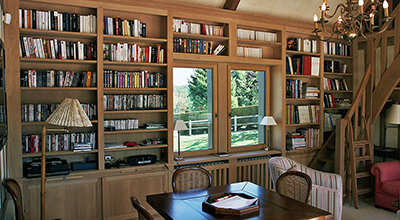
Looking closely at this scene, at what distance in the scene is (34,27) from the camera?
364cm

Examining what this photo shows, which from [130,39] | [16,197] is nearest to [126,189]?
[16,197]

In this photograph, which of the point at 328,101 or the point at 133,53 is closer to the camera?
the point at 133,53

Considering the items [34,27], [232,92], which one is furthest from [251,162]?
[34,27]

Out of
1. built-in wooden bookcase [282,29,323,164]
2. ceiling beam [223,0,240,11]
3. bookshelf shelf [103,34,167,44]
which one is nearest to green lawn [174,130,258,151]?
built-in wooden bookcase [282,29,323,164]

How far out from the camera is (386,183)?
454cm

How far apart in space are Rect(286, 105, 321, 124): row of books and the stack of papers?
303cm

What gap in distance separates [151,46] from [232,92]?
1.52 metres

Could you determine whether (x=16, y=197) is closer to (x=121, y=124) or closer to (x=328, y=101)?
(x=121, y=124)

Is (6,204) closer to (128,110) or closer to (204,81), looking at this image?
(128,110)

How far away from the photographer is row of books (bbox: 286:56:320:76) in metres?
5.34

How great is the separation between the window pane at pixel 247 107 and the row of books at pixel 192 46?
0.65m

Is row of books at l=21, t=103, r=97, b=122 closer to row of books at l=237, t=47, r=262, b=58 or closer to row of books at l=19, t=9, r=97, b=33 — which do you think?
row of books at l=19, t=9, r=97, b=33

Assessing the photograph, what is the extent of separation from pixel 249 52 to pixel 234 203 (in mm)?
3095

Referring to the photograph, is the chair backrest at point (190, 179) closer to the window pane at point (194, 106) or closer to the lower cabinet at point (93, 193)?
the lower cabinet at point (93, 193)
